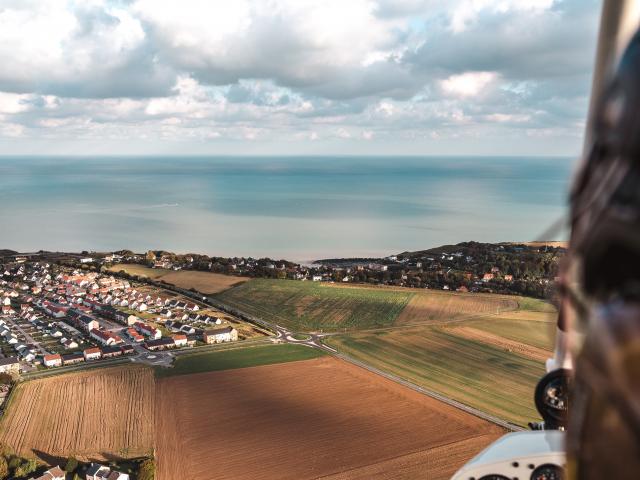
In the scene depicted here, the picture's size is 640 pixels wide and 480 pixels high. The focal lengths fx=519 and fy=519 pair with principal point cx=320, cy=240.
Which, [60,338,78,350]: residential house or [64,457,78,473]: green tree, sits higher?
[60,338,78,350]: residential house

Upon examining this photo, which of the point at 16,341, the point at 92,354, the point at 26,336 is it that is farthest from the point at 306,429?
the point at 26,336

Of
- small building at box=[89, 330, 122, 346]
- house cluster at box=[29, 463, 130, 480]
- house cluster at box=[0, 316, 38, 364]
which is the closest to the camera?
house cluster at box=[29, 463, 130, 480]

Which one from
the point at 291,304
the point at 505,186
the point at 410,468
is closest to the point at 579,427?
the point at 410,468

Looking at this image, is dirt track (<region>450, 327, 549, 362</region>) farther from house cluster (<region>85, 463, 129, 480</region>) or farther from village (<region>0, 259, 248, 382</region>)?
house cluster (<region>85, 463, 129, 480</region>)

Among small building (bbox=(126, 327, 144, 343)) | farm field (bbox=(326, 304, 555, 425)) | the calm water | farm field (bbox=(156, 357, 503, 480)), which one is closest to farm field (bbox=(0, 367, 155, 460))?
farm field (bbox=(156, 357, 503, 480))

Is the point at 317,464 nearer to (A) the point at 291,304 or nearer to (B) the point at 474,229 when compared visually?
(A) the point at 291,304

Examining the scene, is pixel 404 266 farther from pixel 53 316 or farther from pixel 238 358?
pixel 53 316

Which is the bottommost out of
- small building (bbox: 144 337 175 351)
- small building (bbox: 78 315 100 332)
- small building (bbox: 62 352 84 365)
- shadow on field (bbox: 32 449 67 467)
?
shadow on field (bbox: 32 449 67 467)
